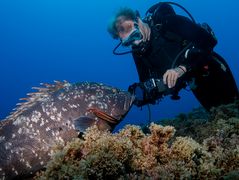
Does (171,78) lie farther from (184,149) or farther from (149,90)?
(184,149)

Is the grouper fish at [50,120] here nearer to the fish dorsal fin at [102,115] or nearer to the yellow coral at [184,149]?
the fish dorsal fin at [102,115]

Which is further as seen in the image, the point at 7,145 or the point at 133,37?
the point at 133,37

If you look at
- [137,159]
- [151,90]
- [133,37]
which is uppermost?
[133,37]

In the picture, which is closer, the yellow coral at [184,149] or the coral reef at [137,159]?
the coral reef at [137,159]

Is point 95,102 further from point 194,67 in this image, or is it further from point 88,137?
point 194,67

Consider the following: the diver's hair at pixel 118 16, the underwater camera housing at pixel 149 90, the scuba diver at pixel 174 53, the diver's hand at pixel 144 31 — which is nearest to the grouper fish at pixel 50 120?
the underwater camera housing at pixel 149 90

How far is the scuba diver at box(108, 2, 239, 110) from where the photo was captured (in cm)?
547

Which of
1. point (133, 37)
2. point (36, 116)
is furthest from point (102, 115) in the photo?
point (133, 37)

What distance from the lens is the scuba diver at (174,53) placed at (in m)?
5.47

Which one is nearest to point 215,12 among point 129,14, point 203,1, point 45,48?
point 203,1

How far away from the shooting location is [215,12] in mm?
152625

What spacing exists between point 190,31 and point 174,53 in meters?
0.68

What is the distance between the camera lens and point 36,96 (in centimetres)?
434

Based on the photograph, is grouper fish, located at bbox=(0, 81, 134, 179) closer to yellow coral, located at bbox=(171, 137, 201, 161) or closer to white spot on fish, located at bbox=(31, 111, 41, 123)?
white spot on fish, located at bbox=(31, 111, 41, 123)
